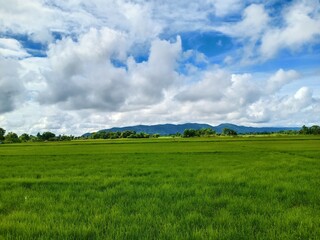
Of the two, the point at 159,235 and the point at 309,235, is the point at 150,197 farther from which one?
the point at 309,235

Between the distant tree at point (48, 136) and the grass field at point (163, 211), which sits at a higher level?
the distant tree at point (48, 136)

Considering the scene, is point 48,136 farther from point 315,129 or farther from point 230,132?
point 315,129

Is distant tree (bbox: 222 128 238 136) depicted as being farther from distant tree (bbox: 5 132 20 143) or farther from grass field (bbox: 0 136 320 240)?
grass field (bbox: 0 136 320 240)

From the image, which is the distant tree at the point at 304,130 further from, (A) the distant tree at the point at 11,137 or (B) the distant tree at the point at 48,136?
(A) the distant tree at the point at 11,137

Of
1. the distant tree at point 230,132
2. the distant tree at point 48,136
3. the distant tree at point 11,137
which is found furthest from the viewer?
the distant tree at point 230,132

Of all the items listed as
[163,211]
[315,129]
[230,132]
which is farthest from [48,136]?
[163,211]

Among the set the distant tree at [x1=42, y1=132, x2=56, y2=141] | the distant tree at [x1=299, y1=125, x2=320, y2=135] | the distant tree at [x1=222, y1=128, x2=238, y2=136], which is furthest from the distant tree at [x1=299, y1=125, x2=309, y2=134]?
the distant tree at [x1=42, y1=132, x2=56, y2=141]

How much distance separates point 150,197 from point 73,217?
2694 mm

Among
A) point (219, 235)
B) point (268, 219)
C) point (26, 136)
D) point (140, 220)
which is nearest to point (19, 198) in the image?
point (140, 220)

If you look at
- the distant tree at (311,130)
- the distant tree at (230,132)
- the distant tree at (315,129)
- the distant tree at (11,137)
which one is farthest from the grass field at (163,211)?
the distant tree at (311,130)

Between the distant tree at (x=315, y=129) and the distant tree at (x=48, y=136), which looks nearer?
the distant tree at (x=48, y=136)

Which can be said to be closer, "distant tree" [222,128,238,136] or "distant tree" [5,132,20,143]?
"distant tree" [5,132,20,143]

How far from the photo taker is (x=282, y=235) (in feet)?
18.2

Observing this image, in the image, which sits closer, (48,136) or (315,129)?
(48,136)
